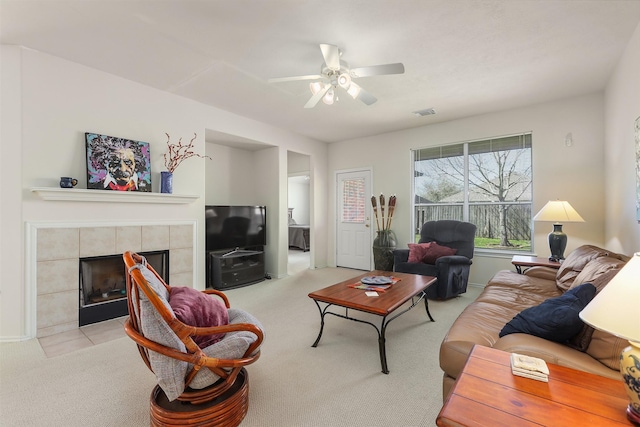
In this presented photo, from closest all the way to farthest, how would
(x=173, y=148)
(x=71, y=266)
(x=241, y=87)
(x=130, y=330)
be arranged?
1. (x=130, y=330)
2. (x=71, y=266)
3. (x=241, y=87)
4. (x=173, y=148)

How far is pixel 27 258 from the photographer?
2.65 m

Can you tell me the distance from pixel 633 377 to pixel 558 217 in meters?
2.96

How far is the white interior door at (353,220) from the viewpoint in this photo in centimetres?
575

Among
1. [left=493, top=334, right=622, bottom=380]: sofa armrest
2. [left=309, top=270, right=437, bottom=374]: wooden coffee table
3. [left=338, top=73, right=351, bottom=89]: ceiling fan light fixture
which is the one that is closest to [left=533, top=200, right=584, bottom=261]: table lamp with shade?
[left=309, top=270, right=437, bottom=374]: wooden coffee table

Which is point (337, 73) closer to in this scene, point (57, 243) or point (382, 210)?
point (57, 243)

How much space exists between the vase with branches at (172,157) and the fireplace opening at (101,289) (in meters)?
0.83

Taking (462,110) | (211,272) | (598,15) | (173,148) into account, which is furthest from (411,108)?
(211,272)

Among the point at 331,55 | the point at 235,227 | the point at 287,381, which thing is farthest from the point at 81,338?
the point at 331,55

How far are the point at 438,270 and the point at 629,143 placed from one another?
2.17 m

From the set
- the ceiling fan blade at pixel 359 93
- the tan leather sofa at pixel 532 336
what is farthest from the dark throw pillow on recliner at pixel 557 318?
Answer: the ceiling fan blade at pixel 359 93

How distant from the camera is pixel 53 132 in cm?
281

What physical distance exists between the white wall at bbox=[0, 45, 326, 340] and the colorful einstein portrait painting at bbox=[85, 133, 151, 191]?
3.6 inches

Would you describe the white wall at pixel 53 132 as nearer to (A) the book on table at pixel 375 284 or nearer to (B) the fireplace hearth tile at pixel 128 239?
(B) the fireplace hearth tile at pixel 128 239

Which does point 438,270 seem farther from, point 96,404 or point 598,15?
point 96,404
